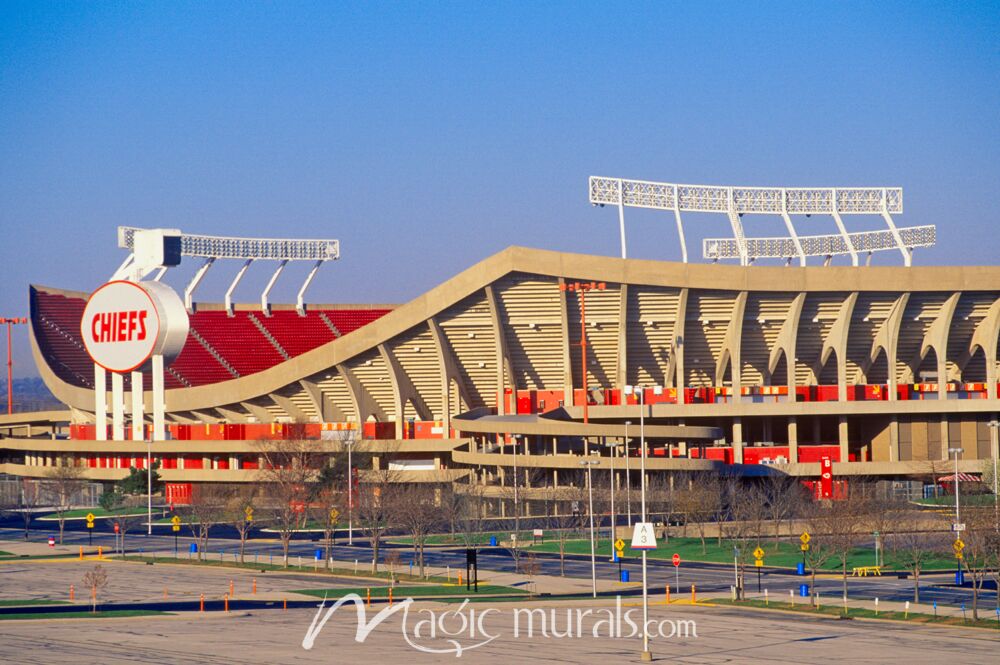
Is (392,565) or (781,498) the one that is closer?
(392,565)

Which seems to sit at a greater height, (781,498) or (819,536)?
(781,498)

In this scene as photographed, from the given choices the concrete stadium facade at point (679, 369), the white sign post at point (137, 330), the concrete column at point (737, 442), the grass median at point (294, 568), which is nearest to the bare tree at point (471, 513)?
the concrete stadium facade at point (679, 369)

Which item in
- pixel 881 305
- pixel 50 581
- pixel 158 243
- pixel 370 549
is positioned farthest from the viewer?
pixel 158 243

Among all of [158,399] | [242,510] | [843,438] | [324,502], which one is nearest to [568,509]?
[324,502]

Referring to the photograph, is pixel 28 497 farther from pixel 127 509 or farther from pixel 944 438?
pixel 944 438

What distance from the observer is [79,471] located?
11538 cm

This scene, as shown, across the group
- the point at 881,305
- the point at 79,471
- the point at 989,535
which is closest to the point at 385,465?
the point at 79,471

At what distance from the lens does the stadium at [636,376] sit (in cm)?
9312

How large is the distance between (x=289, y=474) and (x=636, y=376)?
89.4ft

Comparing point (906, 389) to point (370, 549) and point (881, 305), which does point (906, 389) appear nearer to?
point (881, 305)

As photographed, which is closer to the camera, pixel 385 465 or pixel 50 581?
pixel 50 581

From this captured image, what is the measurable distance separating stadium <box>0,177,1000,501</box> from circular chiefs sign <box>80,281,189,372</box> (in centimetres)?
134

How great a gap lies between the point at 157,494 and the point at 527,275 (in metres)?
38.2

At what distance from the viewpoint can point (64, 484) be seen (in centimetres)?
10275
